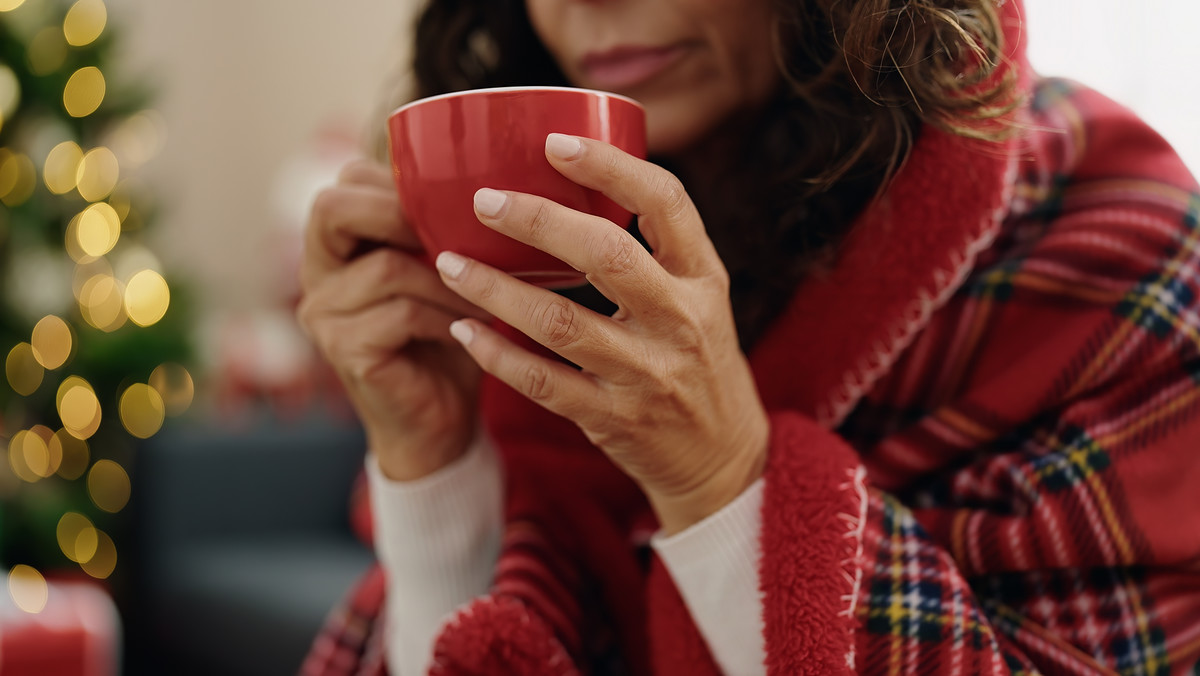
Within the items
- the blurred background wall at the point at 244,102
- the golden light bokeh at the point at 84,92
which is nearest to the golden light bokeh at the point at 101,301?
the golden light bokeh at the point at 84,92

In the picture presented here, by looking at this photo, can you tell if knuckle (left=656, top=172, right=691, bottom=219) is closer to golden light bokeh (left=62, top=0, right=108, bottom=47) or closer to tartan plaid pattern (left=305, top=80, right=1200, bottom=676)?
tartan plaid pattern (left=305, top=80, right=1200, bottom=676)

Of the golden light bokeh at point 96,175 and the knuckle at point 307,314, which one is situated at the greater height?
the knuckle at point 307,314

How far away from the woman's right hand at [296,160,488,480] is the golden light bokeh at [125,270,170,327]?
1928 millimetres

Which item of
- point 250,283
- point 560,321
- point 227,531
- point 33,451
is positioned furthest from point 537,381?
point 250,283

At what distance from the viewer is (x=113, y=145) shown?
2367 mm

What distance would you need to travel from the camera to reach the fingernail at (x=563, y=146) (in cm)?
41

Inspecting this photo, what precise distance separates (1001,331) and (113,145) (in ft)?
7.85

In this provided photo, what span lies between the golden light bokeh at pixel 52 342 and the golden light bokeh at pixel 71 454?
0.19 metres

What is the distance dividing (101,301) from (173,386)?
0.91 ft

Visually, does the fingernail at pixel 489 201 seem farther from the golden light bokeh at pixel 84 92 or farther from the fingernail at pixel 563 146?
the golden light bokeh at pixel 84 92

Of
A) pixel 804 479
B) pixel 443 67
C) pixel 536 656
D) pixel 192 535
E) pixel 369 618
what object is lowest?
pixel 192 535

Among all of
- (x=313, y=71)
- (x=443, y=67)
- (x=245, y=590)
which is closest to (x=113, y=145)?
(x=313, y=71)

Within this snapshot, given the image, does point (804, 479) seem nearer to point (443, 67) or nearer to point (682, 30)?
point (682, 30)

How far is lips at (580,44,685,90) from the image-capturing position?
2.07 ft
